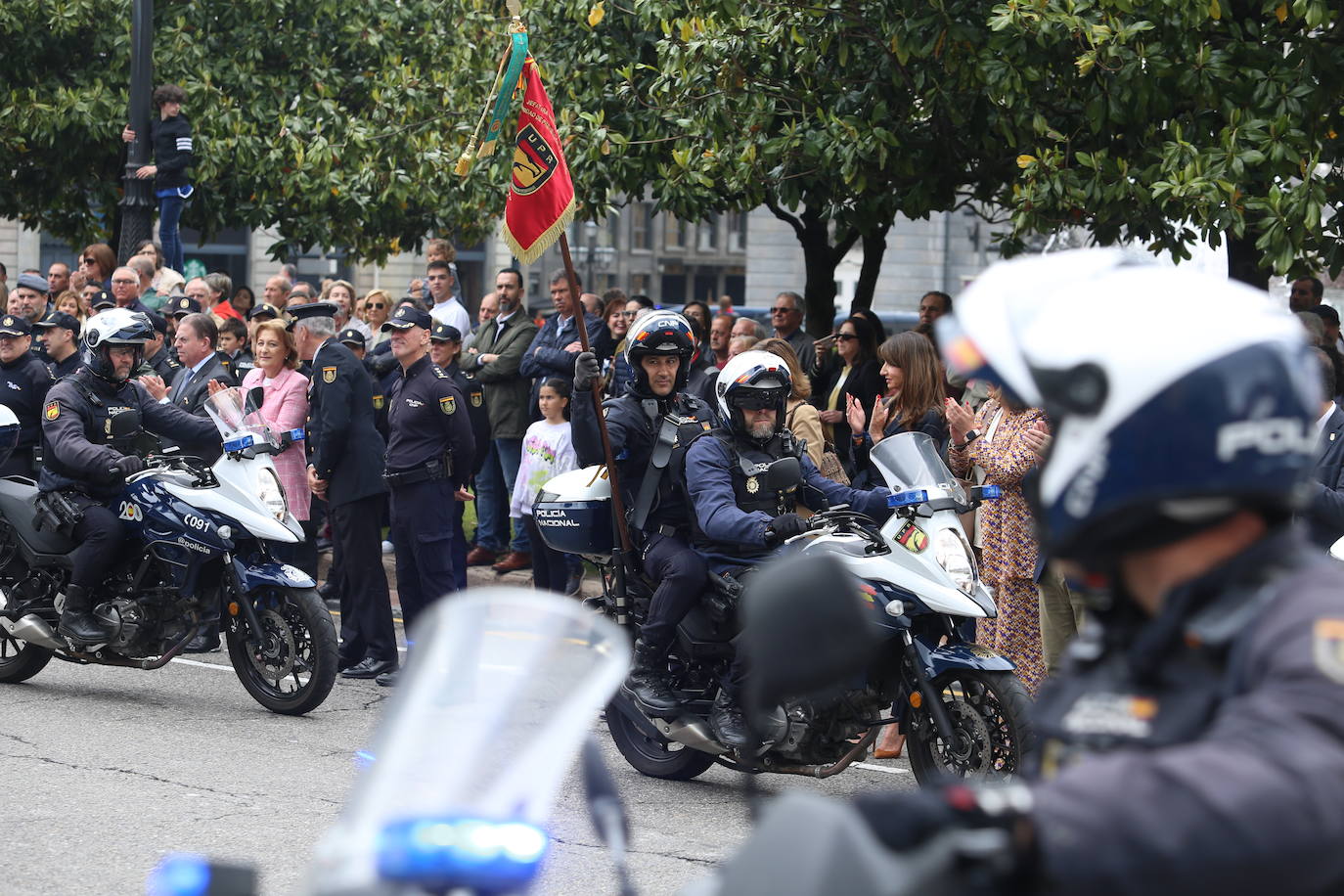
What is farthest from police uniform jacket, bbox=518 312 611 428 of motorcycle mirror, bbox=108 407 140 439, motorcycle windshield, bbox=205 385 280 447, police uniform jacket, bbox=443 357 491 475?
motorcycle mirror, bbox=108 407 140 439

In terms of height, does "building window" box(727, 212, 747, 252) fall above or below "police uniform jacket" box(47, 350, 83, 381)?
below

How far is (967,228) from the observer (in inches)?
1788

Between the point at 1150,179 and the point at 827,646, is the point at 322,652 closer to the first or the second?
the point at 1150,179

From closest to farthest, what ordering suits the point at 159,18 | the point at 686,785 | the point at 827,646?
1. the point at 827,646
2. the point at 686,785
3. the point at 159,18

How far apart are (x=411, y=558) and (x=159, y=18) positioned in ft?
39.9

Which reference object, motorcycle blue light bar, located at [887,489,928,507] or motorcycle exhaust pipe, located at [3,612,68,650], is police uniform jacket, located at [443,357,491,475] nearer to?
motorcycle exhaust pipe, located at [3,612,68,650]

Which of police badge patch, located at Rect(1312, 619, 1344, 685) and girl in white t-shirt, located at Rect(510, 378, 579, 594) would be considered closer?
police badge patch, located at Rect(1312, 619, 1344, 685)

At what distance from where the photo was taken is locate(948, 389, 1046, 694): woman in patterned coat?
741cm

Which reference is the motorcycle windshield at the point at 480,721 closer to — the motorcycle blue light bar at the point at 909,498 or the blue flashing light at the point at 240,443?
the motorcycle blue light bar at the point at 909,498

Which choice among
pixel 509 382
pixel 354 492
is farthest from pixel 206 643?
pixel 509 382

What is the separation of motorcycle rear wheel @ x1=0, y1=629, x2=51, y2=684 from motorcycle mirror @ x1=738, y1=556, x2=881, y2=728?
7.35 meters

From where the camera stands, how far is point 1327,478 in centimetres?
668

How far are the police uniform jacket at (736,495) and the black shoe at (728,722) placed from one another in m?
0.53

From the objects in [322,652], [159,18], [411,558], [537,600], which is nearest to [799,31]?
[411,558]
